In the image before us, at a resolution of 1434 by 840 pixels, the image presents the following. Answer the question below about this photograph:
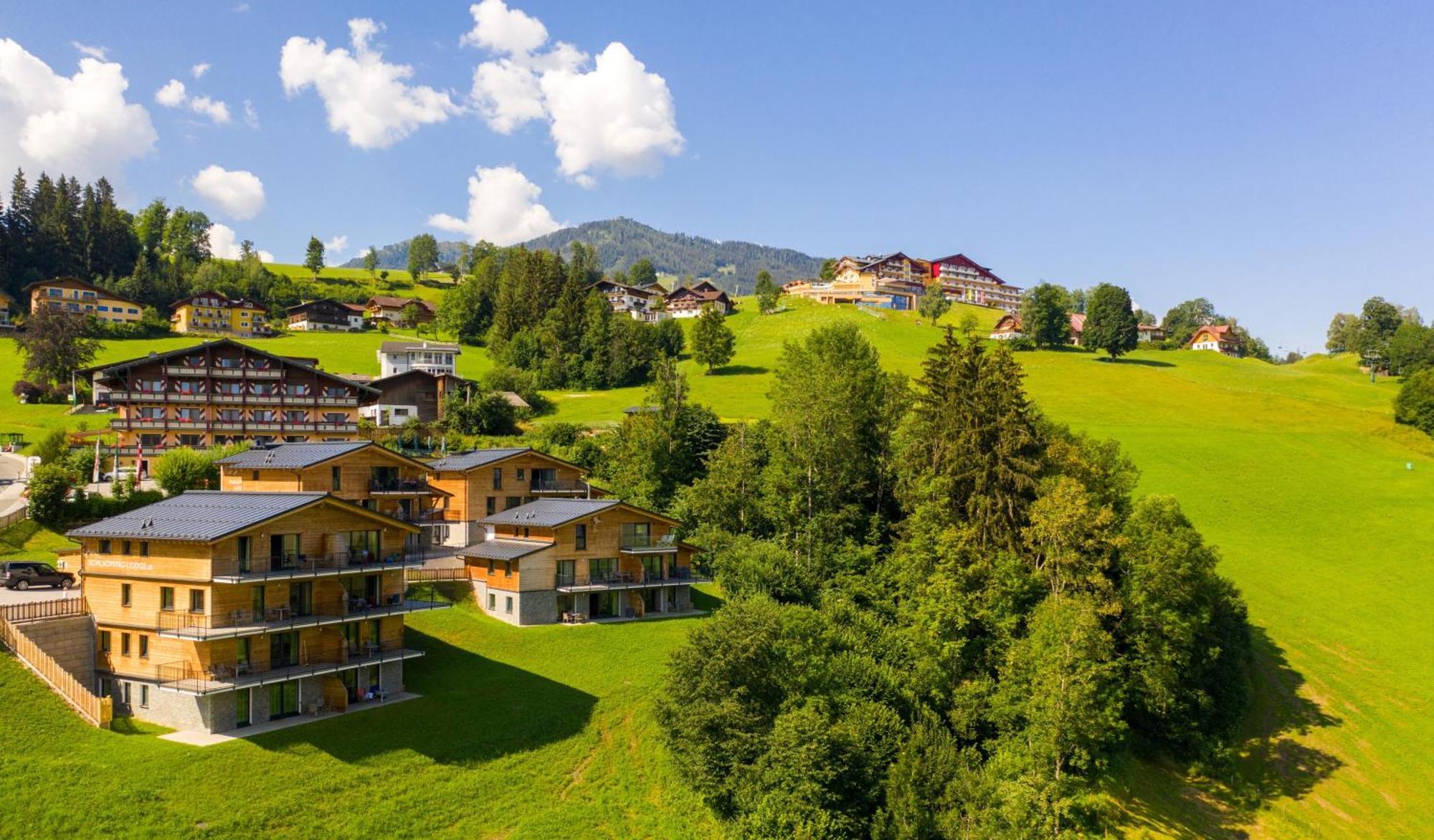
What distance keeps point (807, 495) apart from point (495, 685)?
2819 cm

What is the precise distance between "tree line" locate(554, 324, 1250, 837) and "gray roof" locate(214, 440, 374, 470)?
25.7m

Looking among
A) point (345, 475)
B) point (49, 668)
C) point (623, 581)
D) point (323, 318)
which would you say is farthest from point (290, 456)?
point (323, 318)

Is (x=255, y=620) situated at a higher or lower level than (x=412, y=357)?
lower

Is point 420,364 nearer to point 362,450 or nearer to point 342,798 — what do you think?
point 362,450

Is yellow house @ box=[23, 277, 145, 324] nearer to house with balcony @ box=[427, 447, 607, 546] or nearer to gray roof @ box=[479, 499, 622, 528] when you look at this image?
house with balcony @ box=[427, 447, 607, 546]

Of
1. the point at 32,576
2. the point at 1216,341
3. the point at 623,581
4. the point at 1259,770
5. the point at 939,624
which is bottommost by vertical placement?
the point at 1259,770

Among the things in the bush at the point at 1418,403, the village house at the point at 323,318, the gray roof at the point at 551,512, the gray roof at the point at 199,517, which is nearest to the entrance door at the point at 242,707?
the gray roof at the point at 199,517

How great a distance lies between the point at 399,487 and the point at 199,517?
2102 cm

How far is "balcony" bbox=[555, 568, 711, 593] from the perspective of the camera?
55250 millimetres

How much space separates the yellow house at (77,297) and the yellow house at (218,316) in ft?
26.4

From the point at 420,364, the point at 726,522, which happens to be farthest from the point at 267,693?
the point at 420,364

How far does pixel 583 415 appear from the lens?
109 metres

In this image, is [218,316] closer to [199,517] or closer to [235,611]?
A: [199,517]

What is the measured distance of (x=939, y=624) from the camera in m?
48.5
